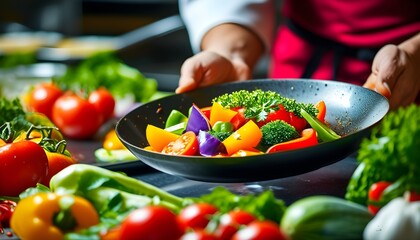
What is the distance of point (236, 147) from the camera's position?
1.55m

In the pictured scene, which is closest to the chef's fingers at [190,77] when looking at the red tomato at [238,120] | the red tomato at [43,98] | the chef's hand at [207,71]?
the chef's hand at [207,71]

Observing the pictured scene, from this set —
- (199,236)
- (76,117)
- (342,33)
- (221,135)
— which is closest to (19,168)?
(221,135)

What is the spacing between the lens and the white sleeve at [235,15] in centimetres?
233

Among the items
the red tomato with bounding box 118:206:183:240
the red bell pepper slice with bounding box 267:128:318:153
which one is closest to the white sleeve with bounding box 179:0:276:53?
the red bell pepper slice with bounding box 267:128:318:153

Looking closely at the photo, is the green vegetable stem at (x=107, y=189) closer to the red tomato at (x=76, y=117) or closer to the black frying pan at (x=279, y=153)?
the black frying pan at (x=279, y=153)

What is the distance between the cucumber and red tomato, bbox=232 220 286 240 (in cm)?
6

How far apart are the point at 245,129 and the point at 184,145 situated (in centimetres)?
12

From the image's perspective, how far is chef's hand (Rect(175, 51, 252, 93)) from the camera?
1952 millimetres

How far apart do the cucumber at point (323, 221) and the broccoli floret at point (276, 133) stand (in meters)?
0.42

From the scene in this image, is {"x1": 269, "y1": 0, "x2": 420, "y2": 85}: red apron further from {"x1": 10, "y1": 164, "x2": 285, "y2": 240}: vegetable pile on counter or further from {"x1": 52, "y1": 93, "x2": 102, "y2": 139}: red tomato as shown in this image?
{"x1": 10, "y1": 164, "x2": 285, "y2": 240}: vegetable pile on counter

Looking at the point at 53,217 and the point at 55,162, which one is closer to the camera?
the point at 53,217

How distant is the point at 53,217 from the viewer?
121cm

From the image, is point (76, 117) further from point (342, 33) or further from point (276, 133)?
point (276, 133)

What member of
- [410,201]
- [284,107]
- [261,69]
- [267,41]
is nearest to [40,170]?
[284,107]
